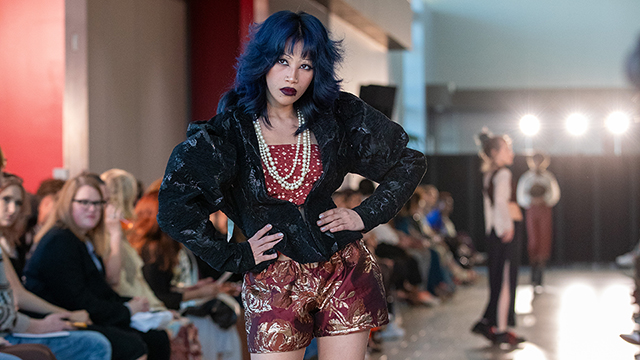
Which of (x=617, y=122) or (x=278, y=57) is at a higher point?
(x=617, y=122)

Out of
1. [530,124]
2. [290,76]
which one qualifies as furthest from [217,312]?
[530,124]

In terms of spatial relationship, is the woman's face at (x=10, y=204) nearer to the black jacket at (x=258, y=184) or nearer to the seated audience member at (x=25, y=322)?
the seated audience member at (x=25, y=322)

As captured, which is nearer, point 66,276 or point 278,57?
point 278,57

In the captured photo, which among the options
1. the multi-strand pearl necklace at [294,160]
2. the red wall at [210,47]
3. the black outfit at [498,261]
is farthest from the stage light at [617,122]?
the multi-strand pearl necklace at [294,160]

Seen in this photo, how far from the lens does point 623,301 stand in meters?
7.36

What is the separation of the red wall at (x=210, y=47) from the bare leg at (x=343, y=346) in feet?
15.2

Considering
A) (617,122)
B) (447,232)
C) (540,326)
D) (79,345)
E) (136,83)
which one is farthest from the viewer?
(617,122)

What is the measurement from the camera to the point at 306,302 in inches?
66.8

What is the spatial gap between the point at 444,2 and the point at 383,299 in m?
11.5

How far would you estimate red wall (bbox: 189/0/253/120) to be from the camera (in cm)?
623

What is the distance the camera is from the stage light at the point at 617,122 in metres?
11.7

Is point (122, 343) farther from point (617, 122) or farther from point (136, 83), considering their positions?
point (617, 122)

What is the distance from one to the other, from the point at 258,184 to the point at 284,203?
0.07m

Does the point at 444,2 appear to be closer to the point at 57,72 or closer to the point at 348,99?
the point at 57,72
